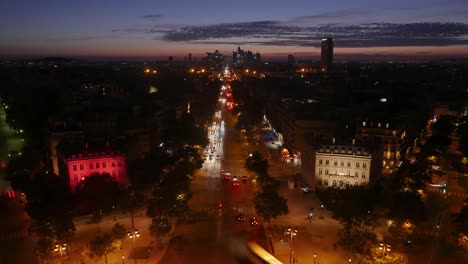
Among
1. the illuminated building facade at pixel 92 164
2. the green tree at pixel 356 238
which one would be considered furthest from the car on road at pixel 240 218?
the illuminated building facade at pixel 92 164

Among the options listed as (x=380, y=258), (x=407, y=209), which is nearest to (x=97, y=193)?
(x=380, y=258)

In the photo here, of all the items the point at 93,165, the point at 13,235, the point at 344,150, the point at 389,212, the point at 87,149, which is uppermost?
the point at 87,149

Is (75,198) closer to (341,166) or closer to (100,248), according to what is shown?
(100,248)

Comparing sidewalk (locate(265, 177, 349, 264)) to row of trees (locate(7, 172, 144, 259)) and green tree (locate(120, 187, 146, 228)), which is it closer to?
green tree (locate(120, 187, 146, 228))

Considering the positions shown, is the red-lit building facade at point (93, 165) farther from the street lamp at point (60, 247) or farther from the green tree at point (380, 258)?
the green tree at point (380, 258)

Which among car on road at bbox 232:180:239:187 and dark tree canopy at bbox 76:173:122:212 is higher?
dark tree canopy at bbox 76:173:122:212

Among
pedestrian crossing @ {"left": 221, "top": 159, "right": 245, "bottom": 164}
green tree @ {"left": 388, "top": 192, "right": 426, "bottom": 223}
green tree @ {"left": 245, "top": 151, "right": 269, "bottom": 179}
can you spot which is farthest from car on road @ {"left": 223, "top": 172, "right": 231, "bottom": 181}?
Answer: green tree @ {"left": 388, "top": 192, "right": 426, "bottom": 223}
